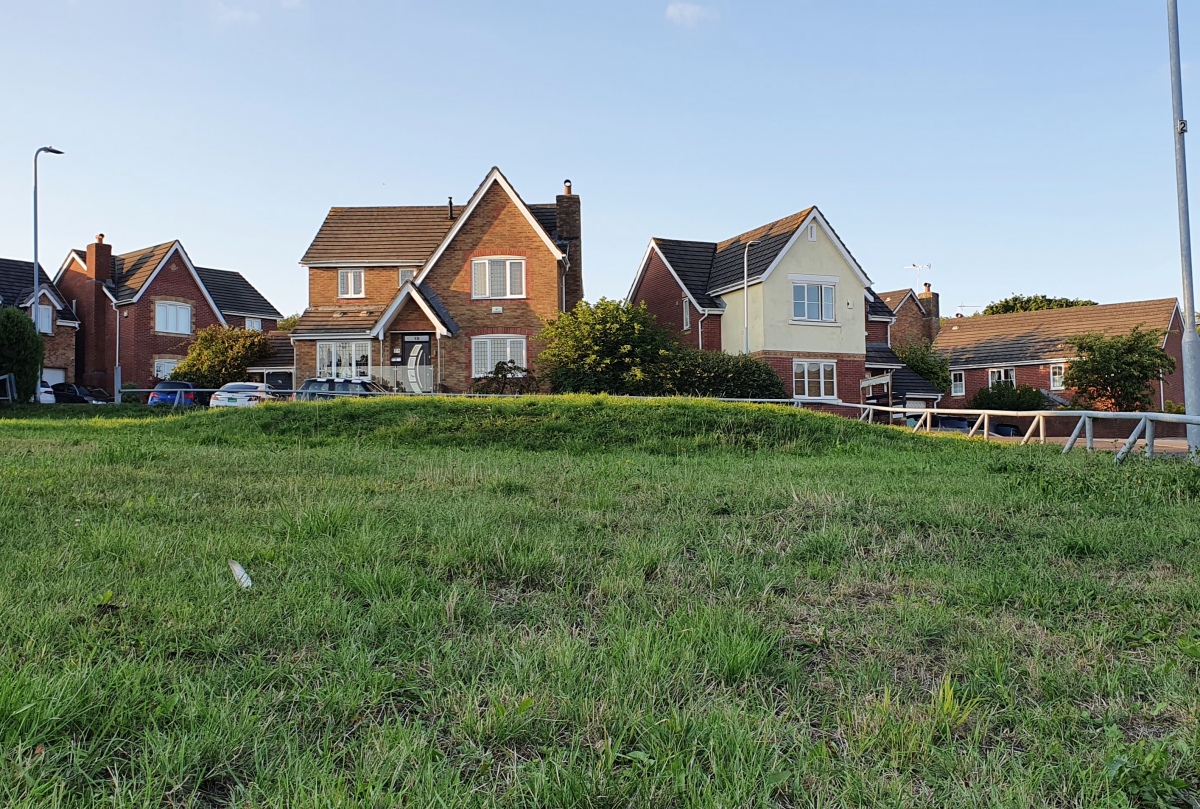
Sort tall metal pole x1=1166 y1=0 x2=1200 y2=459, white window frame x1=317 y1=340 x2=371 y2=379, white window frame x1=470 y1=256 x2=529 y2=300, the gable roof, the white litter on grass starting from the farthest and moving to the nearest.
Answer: the gable roof
white window frame x1=317 y1=340 x2=371 y2=379
white window frame x1=470 y1=256 x2=529 y2=300
tall metal pole x1=1166 y1=0 x2=1200 y2=459
the white litter on grass

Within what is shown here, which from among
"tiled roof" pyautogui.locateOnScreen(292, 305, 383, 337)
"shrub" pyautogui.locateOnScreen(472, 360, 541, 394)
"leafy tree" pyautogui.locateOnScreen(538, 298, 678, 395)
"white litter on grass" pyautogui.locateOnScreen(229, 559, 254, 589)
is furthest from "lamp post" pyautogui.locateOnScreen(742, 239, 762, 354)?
"white litter on grass" pyautogui.locateOnScreen(229, 559, 254, 589)

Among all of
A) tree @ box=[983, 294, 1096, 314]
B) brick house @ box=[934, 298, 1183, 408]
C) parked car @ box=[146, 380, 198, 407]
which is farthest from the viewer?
tree @ box=[983, 294, 1096, 314]

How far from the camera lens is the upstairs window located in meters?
32.2

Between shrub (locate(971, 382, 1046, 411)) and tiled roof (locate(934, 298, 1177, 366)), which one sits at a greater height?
tiled roof (locate(934, 298, 1177, 366))

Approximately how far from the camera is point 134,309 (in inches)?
1732

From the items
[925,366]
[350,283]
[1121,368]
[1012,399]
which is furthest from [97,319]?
[1121,368]

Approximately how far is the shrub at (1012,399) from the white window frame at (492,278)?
25002 mm

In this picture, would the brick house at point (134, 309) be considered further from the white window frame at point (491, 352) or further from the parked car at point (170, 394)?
the white window frame at point (491, 352)

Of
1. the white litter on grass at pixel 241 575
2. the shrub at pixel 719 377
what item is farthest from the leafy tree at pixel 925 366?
the white litter on grass at pixel 241 575

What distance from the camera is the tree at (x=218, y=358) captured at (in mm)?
39750

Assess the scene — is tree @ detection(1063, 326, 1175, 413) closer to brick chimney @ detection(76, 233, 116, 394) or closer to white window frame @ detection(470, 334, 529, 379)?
white window frame @ detection(470, 334, 529, 379)

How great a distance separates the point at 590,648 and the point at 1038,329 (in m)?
57.9

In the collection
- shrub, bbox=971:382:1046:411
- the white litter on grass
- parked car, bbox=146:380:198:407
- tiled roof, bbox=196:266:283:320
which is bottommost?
the white litter on grass

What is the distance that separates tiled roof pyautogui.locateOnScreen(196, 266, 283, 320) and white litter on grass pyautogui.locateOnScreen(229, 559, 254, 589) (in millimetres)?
48872
